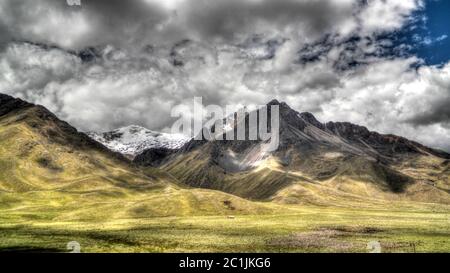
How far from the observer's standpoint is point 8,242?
61.2 metres

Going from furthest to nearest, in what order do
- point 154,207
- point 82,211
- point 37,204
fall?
point 37,204 < point 154,207 < point 82,211

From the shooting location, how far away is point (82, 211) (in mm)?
137500

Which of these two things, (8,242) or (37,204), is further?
(37,204)
